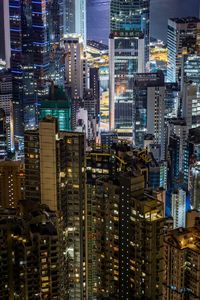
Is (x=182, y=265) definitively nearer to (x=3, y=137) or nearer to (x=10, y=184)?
(x=10, y=184)

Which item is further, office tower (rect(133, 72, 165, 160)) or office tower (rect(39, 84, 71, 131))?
office tower (rect(133, 72, 165, 160))

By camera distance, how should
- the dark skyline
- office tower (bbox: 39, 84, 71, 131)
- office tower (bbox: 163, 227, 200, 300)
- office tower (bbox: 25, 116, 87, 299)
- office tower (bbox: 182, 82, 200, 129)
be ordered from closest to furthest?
1. office tower (bbox: 163, 227, 200, 300)
2. office tower (bbox: 25, 116, 87, 299)
3. office tower (bbox: 39, 84, 71, 131)
4. office tower (bbox: 182, 82, 200, 129)
5. the dark skyline

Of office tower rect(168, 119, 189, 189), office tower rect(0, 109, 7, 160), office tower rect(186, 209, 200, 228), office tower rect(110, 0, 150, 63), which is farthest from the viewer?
office tower rect(110, 0, 150, 63)

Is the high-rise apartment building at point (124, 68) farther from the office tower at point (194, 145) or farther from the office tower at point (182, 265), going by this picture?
the office tower at point (182, 265)

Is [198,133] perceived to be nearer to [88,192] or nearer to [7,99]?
[7,99]

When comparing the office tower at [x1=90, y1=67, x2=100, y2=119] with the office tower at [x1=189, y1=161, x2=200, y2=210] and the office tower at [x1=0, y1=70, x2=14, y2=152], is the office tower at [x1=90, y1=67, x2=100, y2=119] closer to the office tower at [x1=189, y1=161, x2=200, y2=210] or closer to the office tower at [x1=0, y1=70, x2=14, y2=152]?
the office tower at [x1=0, y1=70, x2=14, y2=152]

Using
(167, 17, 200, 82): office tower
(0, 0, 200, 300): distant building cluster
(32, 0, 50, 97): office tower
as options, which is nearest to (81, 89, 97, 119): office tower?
(0, 0, 200, 300): distant building cluster

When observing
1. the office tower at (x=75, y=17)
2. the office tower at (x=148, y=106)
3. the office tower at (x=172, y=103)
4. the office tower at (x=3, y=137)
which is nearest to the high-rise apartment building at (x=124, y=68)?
the office tower at (x=148, y=106)
